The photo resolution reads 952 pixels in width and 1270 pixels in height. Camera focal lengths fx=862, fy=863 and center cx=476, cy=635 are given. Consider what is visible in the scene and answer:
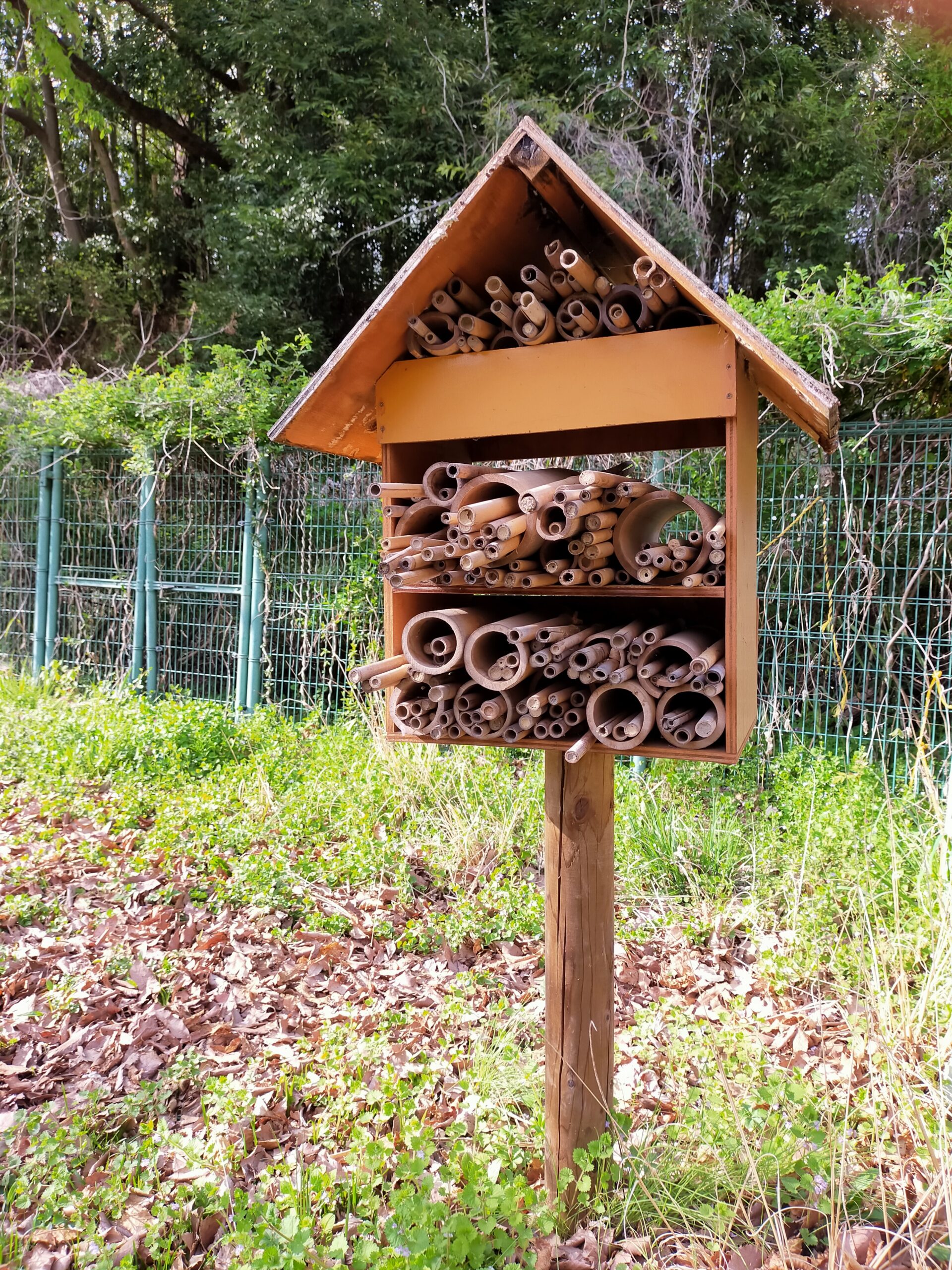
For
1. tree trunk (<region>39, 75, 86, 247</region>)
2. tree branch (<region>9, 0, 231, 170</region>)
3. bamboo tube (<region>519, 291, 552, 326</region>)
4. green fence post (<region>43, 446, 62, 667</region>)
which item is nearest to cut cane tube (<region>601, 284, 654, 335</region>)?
bamboo tube (<region>519, 291, 552, 326</region>)

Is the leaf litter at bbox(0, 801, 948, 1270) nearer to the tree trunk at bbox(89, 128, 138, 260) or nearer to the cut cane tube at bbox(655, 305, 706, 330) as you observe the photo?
the cut cane tube at bbox(655, 305, 706, 330)

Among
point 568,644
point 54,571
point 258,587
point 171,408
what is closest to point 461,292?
point 568,644

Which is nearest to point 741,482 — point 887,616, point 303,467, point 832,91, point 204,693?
point 887,616

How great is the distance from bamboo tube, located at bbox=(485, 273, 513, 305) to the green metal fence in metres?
2.23

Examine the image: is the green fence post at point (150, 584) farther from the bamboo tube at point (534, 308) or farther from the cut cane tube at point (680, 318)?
the cut cane tube at point (680, 318)

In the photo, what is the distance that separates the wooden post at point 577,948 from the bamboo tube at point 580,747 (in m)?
0.25

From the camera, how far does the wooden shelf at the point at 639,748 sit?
182 cm

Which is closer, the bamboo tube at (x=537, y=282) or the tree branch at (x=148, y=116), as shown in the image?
the bamboo tube at (x=537, y=282)

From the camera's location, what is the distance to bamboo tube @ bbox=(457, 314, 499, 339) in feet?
6.83

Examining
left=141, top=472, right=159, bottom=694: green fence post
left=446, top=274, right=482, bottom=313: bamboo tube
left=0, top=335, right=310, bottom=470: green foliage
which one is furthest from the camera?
left=141, top=472, right=159, bottom=694: green fence post

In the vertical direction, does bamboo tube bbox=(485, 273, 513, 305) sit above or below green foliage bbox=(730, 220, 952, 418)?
below

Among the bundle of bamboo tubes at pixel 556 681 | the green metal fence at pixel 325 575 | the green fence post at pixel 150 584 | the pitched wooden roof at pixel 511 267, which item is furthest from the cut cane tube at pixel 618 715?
the green fence post at pixel 150 584

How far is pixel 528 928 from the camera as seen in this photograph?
3.64m

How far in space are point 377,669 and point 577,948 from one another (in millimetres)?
885
